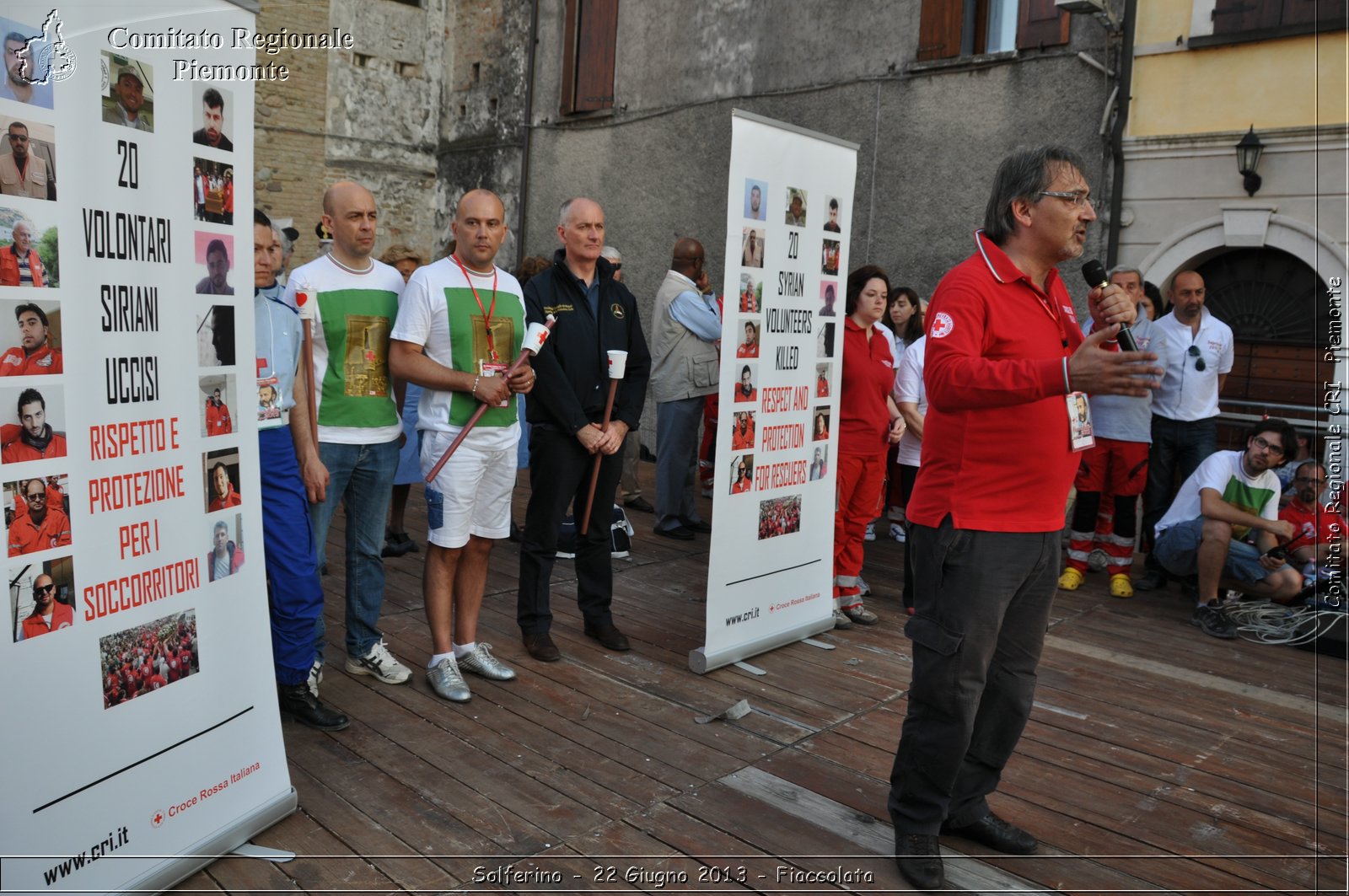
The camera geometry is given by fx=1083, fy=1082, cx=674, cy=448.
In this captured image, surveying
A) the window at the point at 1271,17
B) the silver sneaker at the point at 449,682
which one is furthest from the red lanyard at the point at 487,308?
the window at the point at 1271,17

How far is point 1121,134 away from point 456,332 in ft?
21.0

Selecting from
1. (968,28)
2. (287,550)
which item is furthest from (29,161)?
(968,28)

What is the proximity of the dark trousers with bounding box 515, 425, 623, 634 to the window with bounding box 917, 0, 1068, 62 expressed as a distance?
6.39 meters

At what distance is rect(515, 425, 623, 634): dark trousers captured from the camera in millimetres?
4883

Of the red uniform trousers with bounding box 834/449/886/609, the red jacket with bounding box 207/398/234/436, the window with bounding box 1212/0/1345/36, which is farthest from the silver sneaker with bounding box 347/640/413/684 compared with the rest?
the window with bounding box 1212/0/1345/36

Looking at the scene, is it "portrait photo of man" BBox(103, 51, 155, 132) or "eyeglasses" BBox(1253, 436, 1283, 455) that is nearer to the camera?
"portrait photo of man" BBox(103, 51, 155, 132)

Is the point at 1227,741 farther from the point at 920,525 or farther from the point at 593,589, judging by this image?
the point at 593,589

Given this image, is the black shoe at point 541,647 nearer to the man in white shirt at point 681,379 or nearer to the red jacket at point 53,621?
the red jacket at point 53,621

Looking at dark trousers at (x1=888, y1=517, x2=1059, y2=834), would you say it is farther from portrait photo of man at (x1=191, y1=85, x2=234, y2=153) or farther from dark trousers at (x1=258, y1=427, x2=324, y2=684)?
portrait photo of man at (x1=191, y1=85, x2=234, y2=153)

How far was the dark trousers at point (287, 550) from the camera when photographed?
12.3ft

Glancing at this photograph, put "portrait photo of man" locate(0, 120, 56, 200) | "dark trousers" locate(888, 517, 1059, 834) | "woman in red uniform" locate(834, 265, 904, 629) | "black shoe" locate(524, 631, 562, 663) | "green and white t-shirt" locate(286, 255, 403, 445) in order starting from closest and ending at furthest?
Result: "portrait photo of man" locate(0, 120, 56, 200) < "dark trousers" locate(888, 517, 1059, 834) < "green and white t-shirt" locate(286, 255, 403, 445) < "black shoe" locate(524, 631, 562, 663) < "woman in red uniform" locate(834, 265, 904, 629)

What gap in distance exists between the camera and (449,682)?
4391mm

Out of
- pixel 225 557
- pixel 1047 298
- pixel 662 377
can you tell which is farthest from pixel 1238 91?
pixel 225 557

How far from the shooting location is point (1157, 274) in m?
8.45
